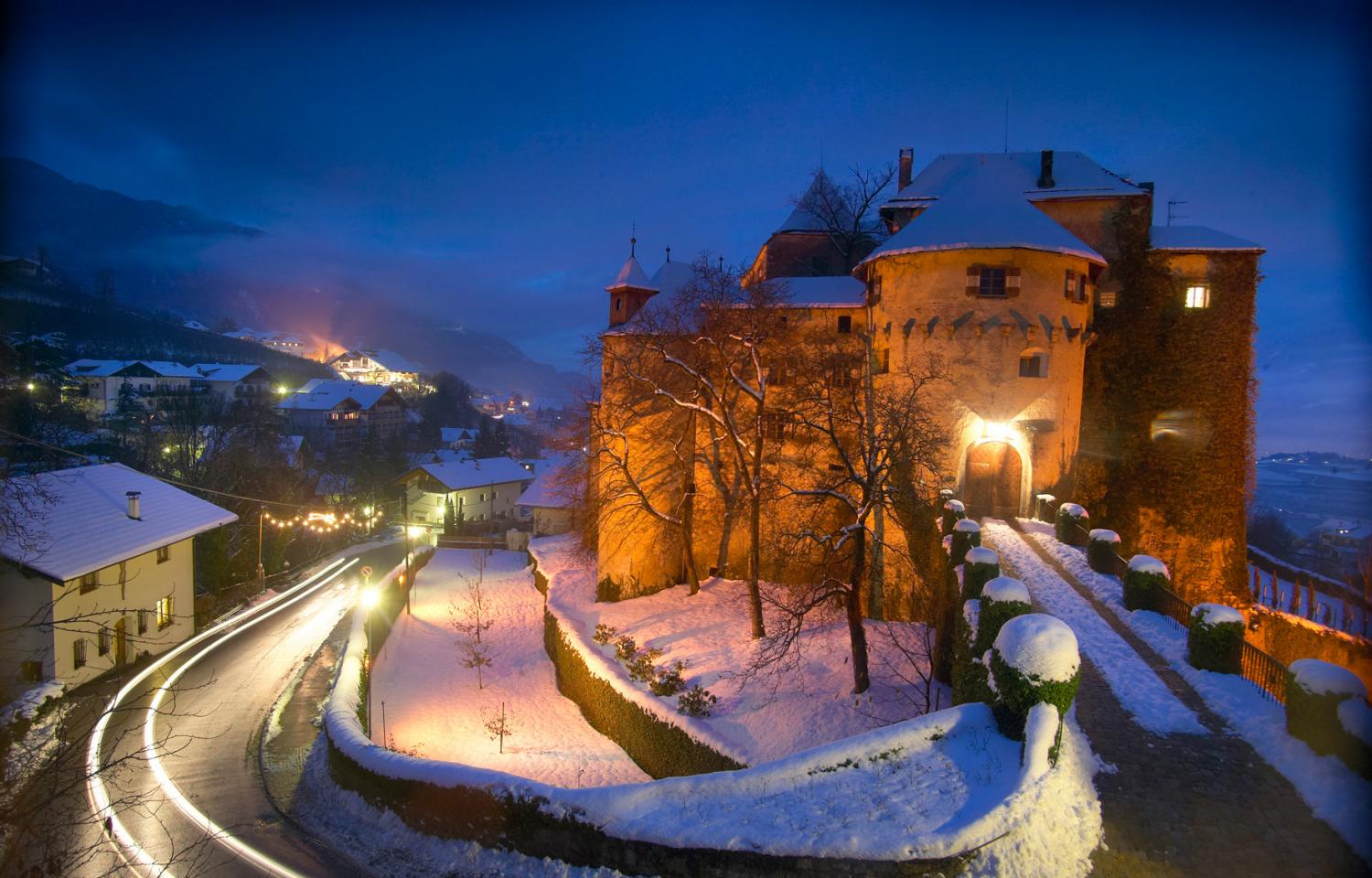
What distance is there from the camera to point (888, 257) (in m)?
20.3

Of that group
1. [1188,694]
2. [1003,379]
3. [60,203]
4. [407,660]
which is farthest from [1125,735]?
[60,203]

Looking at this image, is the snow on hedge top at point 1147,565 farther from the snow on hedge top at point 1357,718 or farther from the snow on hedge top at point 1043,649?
the snow on hedge top at point 1043,649

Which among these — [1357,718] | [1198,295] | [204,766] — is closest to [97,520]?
[204,766]

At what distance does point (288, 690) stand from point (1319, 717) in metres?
22.5

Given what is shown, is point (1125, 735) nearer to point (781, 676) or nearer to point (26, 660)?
point (781, 676)

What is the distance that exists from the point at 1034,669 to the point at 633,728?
11.4m

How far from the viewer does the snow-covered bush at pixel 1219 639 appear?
1001 centimetres

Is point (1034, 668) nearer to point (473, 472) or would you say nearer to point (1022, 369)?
point (1022, 369)

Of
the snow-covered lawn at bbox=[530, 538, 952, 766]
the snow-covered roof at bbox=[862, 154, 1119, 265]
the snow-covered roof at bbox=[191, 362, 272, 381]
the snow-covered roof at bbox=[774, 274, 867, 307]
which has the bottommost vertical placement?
the snow-covered lawn at bbox=[530, 538, 952, 766]

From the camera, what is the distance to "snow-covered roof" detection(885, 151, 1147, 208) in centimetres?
2333

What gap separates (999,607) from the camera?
993 centimetres

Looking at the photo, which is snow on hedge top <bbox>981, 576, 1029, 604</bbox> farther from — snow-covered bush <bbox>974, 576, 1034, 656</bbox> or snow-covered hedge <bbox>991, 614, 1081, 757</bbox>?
snow-covered hedge <bbox>991, 614, 1081, 757</bbox>

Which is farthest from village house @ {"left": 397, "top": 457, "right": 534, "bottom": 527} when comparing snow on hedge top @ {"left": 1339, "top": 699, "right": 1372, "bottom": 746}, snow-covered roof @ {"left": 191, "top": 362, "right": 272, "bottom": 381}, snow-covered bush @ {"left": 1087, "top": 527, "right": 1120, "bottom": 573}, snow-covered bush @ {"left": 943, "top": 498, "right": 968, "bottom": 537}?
snow on hedge top @ {"left": 1339, "top": 699, "right": 1372, "bottom": 746}

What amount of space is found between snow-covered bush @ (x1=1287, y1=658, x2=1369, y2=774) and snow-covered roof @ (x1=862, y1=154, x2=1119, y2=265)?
42.9 ft
